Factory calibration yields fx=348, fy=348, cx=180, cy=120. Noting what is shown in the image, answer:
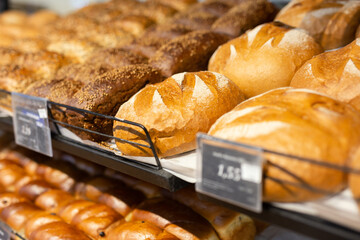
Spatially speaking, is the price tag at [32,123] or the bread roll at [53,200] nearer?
the price tag at [32,123]

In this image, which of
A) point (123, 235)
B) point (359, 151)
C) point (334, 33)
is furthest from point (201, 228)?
point (334, 33)

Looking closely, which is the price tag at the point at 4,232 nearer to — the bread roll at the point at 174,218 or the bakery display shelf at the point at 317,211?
the bread roll at the point at 174,218

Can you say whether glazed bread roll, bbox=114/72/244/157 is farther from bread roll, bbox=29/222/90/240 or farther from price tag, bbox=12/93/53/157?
bread roll, bbox=29/222/90/240

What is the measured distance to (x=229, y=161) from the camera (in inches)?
29.3

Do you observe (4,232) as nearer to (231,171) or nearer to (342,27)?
(231,171)

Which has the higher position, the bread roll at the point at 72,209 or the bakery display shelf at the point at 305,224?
the bakery display shelf at the point at 305,224

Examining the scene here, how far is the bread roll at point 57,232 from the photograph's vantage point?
4.37 ft

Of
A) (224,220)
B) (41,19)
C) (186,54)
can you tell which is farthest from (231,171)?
(41,19)

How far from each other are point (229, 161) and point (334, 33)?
3.03 feet

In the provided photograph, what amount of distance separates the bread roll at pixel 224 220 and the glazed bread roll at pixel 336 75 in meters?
0.61

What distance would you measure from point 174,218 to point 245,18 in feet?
3.30

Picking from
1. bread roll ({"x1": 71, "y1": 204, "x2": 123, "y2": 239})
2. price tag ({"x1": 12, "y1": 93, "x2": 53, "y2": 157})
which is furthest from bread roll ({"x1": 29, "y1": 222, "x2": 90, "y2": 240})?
price tag ({"x1": 12, "y1": 93, "x2": 53, "y2": 157})

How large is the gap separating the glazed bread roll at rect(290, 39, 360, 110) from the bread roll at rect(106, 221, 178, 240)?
694 millimetres

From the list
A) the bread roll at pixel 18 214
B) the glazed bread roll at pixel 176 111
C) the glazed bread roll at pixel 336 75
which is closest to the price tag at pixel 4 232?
the bread roll at pixel 18 214
